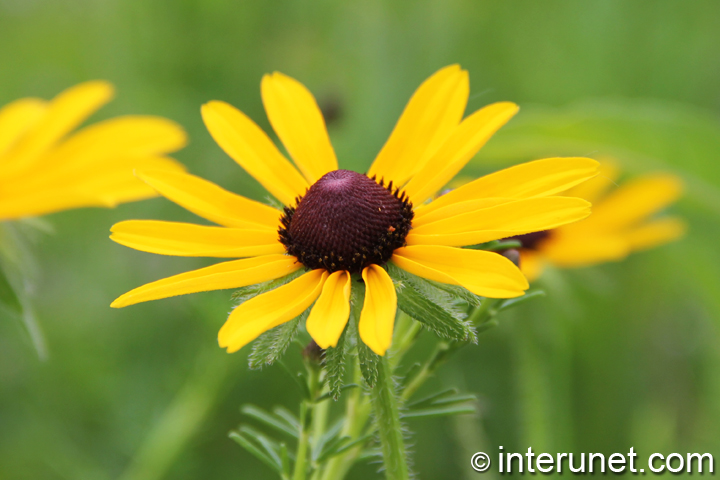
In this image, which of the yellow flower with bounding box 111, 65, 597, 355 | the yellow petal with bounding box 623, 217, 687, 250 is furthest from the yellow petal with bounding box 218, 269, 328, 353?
the yellow petal with bounding box 623, 217, 687, 250

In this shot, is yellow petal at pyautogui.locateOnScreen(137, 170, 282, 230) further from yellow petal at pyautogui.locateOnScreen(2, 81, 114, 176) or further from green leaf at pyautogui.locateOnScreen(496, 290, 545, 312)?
yellow petal at pyautogui.locateOnScreen(2, 81, 114, 176)

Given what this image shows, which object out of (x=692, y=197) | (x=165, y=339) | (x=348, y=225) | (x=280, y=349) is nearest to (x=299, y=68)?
(x=165, y=339)

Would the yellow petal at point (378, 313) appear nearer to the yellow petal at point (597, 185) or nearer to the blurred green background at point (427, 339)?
the blurred green background at point (427, 339)

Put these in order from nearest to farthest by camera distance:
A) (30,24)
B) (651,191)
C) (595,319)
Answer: (651,191) < (595,319) < (30,24)

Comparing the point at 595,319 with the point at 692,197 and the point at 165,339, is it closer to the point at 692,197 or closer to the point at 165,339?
the point at 692,197

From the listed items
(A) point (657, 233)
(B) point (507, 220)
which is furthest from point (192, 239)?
(A) point (657, 233)
